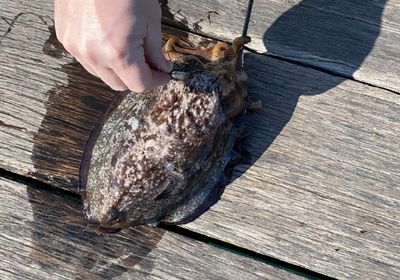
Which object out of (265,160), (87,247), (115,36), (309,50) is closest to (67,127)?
(87,247)

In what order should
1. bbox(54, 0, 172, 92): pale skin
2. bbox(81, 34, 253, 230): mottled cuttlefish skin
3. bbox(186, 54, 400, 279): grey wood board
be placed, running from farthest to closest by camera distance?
bbox(186, 54, 400, 279): grey wood board, bbox(81, 34, 253, 230): mottled cuttlefish skin, bbox(54, 0, 172, 92): pale skin

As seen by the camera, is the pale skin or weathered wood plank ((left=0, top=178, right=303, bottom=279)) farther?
weathered wood plank ((left=0, top=178, right=303, bottom=279))

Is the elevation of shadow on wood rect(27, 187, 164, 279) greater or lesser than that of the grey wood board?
lesser

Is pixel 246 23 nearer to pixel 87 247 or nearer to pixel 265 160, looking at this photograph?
pixel 265 160

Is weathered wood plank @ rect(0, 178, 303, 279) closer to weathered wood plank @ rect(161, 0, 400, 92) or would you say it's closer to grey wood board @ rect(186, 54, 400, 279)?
grey wood board @ rect(186, 54, 400, 279)

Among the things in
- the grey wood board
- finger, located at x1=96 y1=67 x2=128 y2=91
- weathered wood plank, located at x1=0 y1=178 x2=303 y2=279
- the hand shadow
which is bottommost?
weathered wood plank, located at x1=0 y1=178 x2=303 y2=279

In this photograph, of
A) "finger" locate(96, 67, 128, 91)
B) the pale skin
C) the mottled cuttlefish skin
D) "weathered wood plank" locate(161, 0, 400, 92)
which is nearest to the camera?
the pale skin

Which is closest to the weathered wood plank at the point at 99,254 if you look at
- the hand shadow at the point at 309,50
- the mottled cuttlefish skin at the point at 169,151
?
the mottled cuttlefish skin at the point at 169,151

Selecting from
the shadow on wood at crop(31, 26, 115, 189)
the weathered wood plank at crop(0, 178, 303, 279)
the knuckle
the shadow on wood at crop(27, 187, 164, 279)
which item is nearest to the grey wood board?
the weathered wood plank at crop(0, 178, 303, 279)
